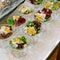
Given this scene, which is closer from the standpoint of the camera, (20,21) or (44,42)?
(44,42)

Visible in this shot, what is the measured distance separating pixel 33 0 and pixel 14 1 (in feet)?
0.58

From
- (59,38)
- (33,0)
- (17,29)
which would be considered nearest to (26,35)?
(17,29)

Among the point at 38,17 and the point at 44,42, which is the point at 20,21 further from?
the point at 44,42

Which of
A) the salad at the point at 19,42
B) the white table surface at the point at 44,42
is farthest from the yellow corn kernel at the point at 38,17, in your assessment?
the salad at the point at 19,42

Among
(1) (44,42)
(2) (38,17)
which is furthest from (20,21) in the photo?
(1) (44,42)

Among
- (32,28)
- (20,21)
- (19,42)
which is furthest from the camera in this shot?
(20,21)

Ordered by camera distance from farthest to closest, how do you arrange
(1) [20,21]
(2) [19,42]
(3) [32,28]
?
(1) [20,21]
(3) [32,28]
(2) [19,42]

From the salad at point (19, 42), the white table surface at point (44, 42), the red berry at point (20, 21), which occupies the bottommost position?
the white table surface at point (44, 42)

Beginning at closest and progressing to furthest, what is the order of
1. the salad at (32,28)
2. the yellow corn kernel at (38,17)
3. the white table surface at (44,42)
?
the white table surface at (44,42)
the salad at (32,28)
the yellow corn kernel at (38,17)

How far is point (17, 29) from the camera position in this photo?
3.82 feet

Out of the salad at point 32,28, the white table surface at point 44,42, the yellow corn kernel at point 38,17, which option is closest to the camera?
the white table surface at point 44,42

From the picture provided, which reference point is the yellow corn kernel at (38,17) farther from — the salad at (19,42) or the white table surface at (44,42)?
the salad at (19,42)

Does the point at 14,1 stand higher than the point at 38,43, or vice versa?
the point at 14,1

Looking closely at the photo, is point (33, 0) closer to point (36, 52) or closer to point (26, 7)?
point (26, 7)
